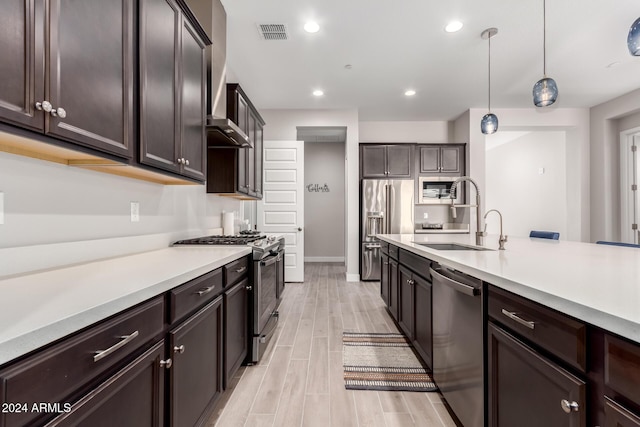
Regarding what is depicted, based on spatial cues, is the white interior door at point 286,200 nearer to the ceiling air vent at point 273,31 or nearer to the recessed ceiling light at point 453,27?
the ceiling air vent at point 273,31

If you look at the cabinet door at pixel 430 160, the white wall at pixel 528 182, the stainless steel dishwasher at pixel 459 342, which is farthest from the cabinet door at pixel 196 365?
the white wall at pixel 528 182

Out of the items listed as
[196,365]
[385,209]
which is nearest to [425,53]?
[385,209]

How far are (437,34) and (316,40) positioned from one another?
129 cm

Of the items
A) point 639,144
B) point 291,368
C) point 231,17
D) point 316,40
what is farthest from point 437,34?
point 639,144

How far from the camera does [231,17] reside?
2719 millimetres

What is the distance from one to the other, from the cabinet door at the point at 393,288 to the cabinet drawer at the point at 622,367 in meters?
2.05

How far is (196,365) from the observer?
4.27 feet

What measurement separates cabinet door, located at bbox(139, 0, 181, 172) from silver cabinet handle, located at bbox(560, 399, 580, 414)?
6.00 feet

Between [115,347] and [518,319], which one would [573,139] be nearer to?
[518,319]

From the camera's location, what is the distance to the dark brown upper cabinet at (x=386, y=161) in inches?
208

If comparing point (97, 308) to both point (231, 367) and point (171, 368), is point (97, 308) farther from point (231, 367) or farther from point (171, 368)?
point (231, 367)

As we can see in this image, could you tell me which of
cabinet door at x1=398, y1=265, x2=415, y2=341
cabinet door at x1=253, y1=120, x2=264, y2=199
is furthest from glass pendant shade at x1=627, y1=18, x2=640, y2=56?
cabinet door at x1=253, y1=120, x2=264, y2=199

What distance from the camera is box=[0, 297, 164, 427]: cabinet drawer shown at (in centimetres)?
55

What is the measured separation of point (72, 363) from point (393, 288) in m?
2.63
